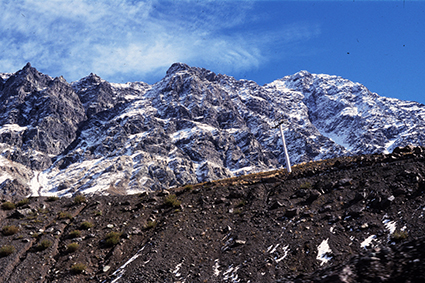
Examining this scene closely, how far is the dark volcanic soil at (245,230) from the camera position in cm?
1819

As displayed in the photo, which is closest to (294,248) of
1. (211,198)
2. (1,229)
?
(211,198)

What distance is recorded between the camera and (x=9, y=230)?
88.5ft

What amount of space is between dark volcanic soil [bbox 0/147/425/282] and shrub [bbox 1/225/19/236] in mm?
355

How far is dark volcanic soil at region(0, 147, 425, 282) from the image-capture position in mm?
18188

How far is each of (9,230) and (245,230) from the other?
69.7 feet

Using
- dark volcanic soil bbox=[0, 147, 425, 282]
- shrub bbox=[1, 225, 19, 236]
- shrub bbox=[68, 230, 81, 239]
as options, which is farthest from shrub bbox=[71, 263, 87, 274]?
shrub bbox=[1, 225, 19, 236]

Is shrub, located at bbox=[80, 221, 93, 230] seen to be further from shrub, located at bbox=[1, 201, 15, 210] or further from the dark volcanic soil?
shrub, located at bbox=[1, 201, 15, 210]

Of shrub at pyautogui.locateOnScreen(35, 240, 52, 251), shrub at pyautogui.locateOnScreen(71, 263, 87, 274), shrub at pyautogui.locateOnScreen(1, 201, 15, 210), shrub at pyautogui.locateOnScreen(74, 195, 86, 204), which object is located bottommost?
shrub at pyautogui.locateOnScreen(71, 263, 87, 274)

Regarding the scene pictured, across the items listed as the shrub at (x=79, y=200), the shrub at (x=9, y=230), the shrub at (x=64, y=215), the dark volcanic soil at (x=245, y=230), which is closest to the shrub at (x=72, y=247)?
the dark volcanic soil at (x=245, y=230)

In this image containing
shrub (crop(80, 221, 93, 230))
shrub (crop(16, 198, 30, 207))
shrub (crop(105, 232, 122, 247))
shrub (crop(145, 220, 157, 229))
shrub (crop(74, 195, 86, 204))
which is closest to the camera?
shrub (crop(105, 232, 122, 247))

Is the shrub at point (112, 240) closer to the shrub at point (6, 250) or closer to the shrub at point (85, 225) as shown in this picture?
the shrub at point (85, 225)

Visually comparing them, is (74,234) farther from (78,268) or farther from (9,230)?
(9,230)

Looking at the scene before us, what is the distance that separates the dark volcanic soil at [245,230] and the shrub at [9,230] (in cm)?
35

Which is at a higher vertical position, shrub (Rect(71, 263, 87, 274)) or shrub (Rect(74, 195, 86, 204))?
shrub (Rect(74, 195, 86, 204))
